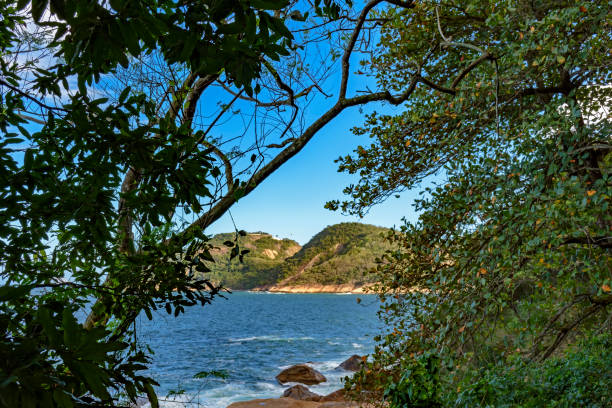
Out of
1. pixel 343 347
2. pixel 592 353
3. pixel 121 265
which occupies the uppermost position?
pixel 121 265

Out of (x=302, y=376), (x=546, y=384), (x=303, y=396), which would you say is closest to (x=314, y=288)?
(x=302, y=376)

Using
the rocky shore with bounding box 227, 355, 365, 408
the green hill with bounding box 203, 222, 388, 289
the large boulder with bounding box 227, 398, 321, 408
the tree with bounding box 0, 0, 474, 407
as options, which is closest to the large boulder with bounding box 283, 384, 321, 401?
the rocky shore with bounding box 227, 355, 365, 408

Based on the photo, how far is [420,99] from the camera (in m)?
5.31

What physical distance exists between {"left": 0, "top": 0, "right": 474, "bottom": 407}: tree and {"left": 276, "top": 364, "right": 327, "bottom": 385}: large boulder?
18.2 m

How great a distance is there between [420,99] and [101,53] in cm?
483

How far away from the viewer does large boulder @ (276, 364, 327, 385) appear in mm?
19328

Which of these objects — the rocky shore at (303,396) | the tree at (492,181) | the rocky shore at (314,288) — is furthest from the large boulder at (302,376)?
the rocky shore at (314,288)

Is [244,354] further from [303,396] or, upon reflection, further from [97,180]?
[97,180]

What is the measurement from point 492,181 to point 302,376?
1925 cm

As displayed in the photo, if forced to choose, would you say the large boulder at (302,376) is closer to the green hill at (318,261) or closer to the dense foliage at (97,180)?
the dense foliage at (97,180)

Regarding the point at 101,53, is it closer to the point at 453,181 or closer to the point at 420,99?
the point at 453,181

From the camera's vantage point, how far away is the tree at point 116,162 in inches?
42.1

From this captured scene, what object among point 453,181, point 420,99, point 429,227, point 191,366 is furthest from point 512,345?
point 191,366

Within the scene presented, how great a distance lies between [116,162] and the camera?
6.55 feet
